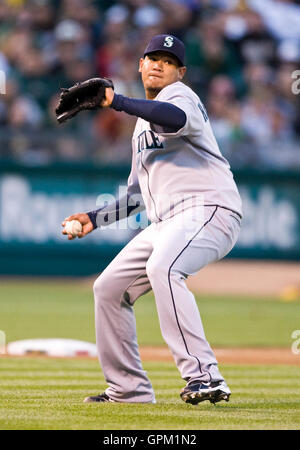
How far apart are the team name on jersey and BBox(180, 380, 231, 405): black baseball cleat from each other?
136 centimetres

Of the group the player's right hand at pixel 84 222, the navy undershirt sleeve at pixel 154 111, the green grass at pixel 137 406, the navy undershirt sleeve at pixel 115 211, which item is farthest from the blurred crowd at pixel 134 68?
the navy undershirt sleeve at pixel 154 111

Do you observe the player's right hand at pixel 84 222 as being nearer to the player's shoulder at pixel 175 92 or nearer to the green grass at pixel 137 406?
the player's shoulder at pixel 175 92

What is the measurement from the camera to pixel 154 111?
535 centimetres

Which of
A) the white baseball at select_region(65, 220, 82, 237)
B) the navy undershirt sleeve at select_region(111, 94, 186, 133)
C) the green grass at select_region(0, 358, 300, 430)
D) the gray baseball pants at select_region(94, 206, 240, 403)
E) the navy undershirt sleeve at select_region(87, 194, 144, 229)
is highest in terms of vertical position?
the navy undershirt sleeve at select_region(111, 94, 186, 133)

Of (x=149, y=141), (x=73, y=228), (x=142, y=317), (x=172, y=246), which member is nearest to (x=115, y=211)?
(x=73, y=228)

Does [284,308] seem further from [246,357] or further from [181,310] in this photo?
[181,310]

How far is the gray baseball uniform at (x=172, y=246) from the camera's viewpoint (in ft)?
18.0

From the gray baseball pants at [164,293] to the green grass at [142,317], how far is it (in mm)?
4341

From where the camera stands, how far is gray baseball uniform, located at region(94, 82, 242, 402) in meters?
5.49

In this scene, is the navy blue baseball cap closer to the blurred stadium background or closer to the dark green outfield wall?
the blurred stadium background

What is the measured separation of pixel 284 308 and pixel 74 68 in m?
5.62

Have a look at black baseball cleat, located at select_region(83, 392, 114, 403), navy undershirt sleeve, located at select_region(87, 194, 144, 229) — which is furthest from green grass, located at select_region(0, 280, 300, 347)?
black baseball cleat, located at select_region(83, 392, 114, 403)

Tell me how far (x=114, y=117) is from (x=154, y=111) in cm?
1156
